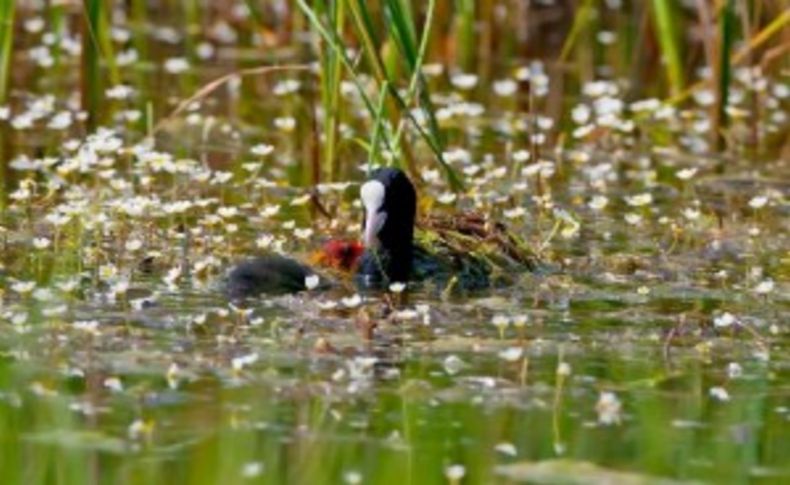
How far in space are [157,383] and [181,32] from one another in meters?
8.74

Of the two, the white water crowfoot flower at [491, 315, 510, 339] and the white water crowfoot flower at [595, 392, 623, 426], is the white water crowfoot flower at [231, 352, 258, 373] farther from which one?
the white water crowfoot flower at [595, 392, 623, 426]

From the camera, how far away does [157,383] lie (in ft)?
22.5

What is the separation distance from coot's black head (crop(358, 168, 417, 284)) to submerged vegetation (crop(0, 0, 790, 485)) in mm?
128

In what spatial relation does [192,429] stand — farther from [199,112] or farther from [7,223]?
[199,112]

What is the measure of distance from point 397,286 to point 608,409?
1.38 m

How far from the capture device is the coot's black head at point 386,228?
861 cm

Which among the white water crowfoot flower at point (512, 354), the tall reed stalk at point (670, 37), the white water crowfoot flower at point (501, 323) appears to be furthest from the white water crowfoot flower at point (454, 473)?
the tall reed stalk at point (670, 37)

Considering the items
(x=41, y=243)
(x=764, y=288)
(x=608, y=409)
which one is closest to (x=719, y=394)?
(x=608, y=409)

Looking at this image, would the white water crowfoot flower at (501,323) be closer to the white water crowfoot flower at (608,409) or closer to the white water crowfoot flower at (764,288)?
the white water crowfoot flower at (608,409)

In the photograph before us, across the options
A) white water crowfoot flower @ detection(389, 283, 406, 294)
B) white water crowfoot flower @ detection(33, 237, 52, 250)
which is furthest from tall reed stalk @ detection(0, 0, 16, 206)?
white water crowfoot flower @ detection(389, 283, 406, 294)

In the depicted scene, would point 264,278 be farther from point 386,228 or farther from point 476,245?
point 476,245

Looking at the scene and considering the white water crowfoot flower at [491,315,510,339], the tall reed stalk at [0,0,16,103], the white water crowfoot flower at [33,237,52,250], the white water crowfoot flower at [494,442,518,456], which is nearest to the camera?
the white water crowfoot flower at [494,442,518,456]

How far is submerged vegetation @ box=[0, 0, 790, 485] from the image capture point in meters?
6.37

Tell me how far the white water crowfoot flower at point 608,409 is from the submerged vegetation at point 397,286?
12mm
